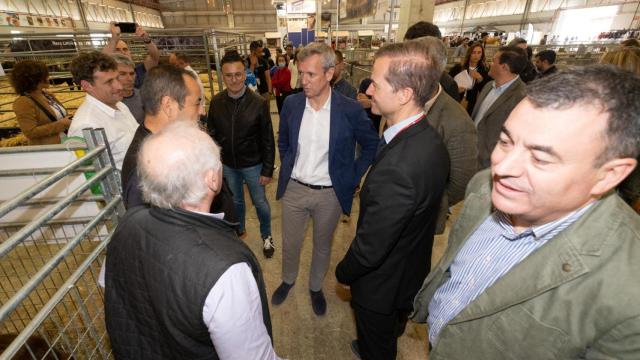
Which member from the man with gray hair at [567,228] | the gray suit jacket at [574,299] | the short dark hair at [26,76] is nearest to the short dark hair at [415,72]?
the man with gray hair at [567,228]

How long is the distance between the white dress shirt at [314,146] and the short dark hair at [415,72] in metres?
0.81

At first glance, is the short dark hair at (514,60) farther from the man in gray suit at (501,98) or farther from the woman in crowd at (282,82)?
the woman in crowd at (282,82)

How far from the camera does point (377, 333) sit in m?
1.79

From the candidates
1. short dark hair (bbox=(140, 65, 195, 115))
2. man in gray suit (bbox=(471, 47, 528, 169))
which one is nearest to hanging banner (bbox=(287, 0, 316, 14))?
man in gray suit (bbox=(471, 47, 528, 169))

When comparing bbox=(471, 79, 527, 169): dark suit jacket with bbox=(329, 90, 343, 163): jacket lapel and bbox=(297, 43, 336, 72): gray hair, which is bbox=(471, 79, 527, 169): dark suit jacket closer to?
bbox=(329, 90, 343, 163): jacket lapel

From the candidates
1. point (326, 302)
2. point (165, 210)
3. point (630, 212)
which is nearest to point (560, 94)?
point (630, 212)

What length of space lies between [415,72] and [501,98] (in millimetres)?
2177

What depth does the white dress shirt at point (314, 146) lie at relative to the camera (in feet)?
7.41

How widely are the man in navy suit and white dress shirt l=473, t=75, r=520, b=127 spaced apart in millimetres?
1950

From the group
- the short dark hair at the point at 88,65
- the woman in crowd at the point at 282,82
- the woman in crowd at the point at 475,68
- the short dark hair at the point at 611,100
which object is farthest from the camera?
the woman in crowd at the point at 282,82

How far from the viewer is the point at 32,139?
3.21 meters

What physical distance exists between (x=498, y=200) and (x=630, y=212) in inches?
14.4

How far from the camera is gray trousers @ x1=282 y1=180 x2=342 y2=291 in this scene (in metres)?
2.37

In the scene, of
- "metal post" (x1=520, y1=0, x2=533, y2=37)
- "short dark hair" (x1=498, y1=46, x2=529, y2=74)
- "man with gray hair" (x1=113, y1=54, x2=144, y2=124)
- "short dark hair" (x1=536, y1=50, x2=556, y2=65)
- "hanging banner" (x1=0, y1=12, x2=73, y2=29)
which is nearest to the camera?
"man with gray hair" (x1=113, y1=54, x2=144, y2=124)
